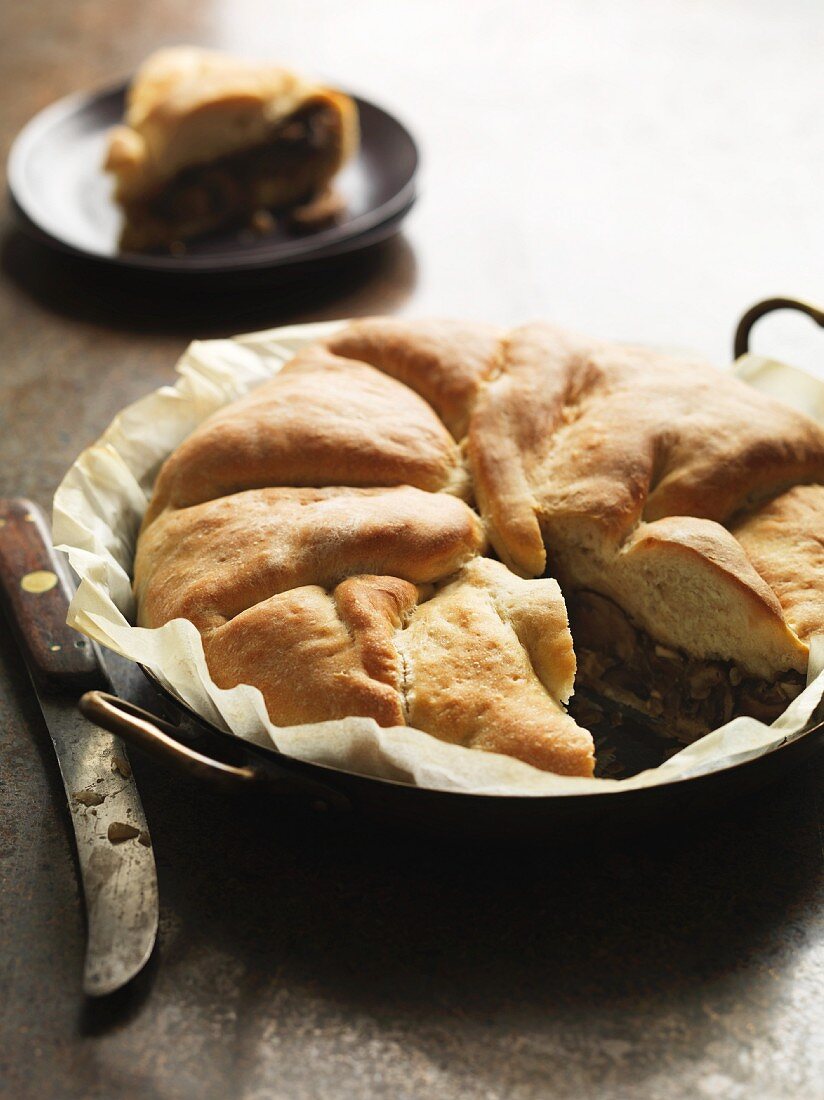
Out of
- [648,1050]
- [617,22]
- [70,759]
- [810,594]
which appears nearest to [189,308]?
[70,759]

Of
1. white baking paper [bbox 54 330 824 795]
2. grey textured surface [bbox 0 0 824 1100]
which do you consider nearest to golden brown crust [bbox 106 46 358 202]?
grey textured surface [bbox 0 0 824 1100]

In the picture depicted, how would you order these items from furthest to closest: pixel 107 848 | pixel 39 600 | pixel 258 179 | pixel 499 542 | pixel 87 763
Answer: pixel 258 179
pixel 39 600
pixel 499 542
pixel 87 763
pixel 107 848

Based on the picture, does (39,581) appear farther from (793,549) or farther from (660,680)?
(793,549)

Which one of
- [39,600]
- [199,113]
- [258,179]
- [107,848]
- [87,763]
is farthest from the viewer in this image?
[258,179]

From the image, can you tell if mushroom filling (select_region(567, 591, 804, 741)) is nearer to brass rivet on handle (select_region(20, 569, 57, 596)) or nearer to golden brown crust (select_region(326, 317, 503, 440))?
golden brown crust (select_region(326, 317, 503, 440))

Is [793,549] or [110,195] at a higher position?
[793,549]

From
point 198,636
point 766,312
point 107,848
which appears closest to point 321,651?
point 198,636
